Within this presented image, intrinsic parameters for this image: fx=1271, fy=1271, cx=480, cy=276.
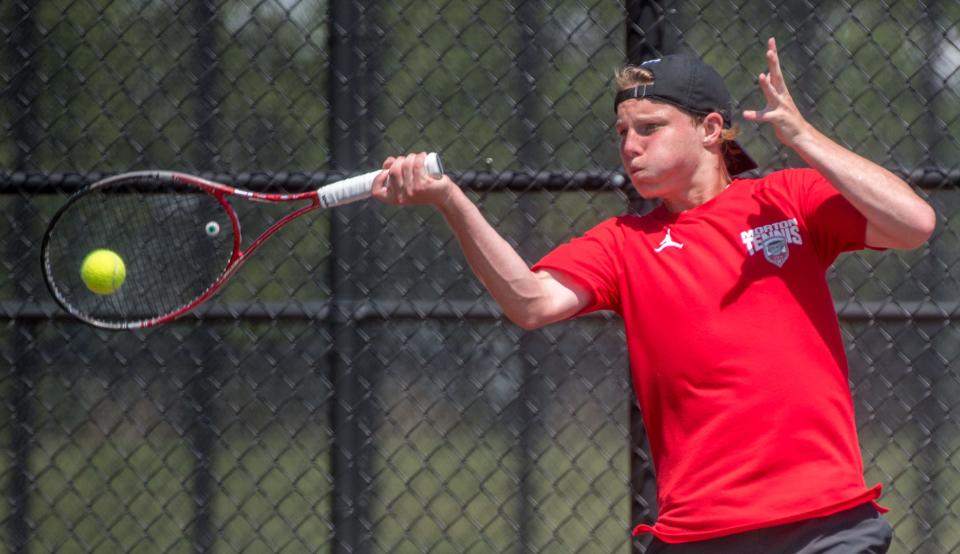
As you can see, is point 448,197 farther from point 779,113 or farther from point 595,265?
point 779,113

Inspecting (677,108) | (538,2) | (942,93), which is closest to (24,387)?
(538,2)

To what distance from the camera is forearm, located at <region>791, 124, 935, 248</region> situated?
2.09 m

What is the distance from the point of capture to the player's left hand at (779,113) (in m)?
2.12

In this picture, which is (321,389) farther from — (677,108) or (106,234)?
(677,108)

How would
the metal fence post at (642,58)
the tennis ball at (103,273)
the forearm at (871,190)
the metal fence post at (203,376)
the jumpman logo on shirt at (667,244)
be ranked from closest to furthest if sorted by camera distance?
1. the forearm at (871,190)
2. the jumpman logo on shirt at (667,244)
3. the tennis ball at (103,273)
4. the metal fence post at (642,58)
5. the metal fence post at (203,376)

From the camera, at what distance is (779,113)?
2131 mm

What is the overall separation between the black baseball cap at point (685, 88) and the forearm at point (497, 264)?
1.27 ft

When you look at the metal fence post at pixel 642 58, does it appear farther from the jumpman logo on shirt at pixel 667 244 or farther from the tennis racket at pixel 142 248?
the jumpman logo on shirt at pixel 667 244

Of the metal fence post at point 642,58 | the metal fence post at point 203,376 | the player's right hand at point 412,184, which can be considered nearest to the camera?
the player's right hand at point 412,184

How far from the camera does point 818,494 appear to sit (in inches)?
84.0

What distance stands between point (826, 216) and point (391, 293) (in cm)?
152

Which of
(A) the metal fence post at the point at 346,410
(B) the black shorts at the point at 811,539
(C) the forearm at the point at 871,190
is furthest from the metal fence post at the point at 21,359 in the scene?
(C) the forearm at the point at 871,190

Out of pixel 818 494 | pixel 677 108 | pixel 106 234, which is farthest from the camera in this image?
pixel 106 234

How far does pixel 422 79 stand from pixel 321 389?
2.96ft
